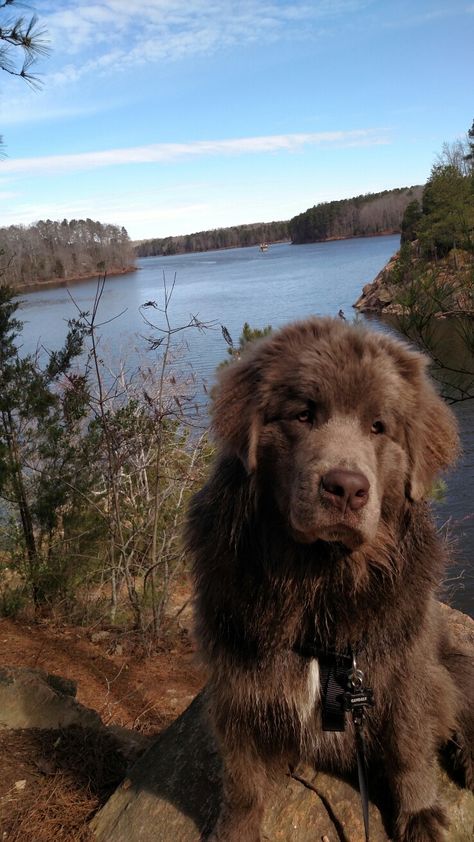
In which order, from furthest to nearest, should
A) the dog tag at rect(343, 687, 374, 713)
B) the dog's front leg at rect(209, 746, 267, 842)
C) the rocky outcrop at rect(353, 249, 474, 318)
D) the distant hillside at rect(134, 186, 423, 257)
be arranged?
the distant hillside at rect(134, 186, 423, 257) → the rocky outcrop at rect(353, 249, 474, 318) → the dog's front leg at rect(209, 746, 267, 842) → the dog tag at rect(343, 687, 374, 713)

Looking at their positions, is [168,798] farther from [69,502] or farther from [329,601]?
[69,502]

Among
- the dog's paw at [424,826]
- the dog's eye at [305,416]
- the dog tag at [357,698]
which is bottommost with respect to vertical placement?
the dog's paw at [424,826]

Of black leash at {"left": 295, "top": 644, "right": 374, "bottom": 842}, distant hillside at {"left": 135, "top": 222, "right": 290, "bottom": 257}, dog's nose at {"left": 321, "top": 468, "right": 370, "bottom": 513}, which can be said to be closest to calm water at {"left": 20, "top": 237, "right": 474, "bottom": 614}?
dog's nose at {"left": 321, "top": 468, "right": 370, "bottom": 513}

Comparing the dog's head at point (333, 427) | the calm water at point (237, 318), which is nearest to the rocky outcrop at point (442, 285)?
the calm water at point (237, 318)

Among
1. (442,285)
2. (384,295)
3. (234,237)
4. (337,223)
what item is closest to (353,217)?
(337,223)

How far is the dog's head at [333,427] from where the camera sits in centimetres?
217

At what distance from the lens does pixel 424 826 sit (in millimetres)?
2604

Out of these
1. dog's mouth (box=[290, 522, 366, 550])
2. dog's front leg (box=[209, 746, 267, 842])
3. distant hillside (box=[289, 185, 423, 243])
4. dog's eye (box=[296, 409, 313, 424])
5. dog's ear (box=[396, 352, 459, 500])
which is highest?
distant hillside (box=[289, 185, 423, 243])

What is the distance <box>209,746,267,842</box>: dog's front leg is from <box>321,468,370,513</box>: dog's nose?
1.33m

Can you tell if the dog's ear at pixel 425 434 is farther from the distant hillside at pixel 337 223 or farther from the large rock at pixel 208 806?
the distant hillside at pixel 337 223

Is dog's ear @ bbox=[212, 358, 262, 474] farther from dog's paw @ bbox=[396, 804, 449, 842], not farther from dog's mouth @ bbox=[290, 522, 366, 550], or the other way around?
dog's paw @ bbox=[396, 804, 449, 842]

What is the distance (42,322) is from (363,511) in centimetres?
3022

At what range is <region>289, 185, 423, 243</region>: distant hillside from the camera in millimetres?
139500

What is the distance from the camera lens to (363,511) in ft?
7.03
